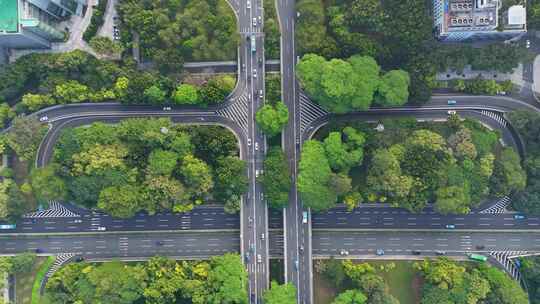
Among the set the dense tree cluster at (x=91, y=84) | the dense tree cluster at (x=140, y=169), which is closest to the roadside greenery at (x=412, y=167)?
the dense tree cluster at (x=140, y=169)

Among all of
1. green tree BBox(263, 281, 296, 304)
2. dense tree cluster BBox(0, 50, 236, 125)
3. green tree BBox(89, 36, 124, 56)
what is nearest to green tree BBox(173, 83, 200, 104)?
dense tree cluster BBox(0, 50, 236, 125)

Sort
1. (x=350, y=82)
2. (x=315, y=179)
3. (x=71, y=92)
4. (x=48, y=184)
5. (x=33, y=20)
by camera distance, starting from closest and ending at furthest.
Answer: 1. (x=33, y=20)
2. (x=350, y=82)
3. (x=315, y=179)
4. (x=48, y=184)
5. (x=71, y=92)

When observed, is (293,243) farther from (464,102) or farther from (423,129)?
(464,102)

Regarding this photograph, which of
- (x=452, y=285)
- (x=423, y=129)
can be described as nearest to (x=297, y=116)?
(x=423, y=129)

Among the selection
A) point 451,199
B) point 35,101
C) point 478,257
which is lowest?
point 478,257

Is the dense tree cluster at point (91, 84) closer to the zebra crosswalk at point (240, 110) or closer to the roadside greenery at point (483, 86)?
the zebra crosswalk at point (240, 110)

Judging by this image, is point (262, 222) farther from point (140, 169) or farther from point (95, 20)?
point (95, 20)

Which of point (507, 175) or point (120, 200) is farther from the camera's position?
point (507, 175)

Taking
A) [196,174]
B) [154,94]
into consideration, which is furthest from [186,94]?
[196,174]
